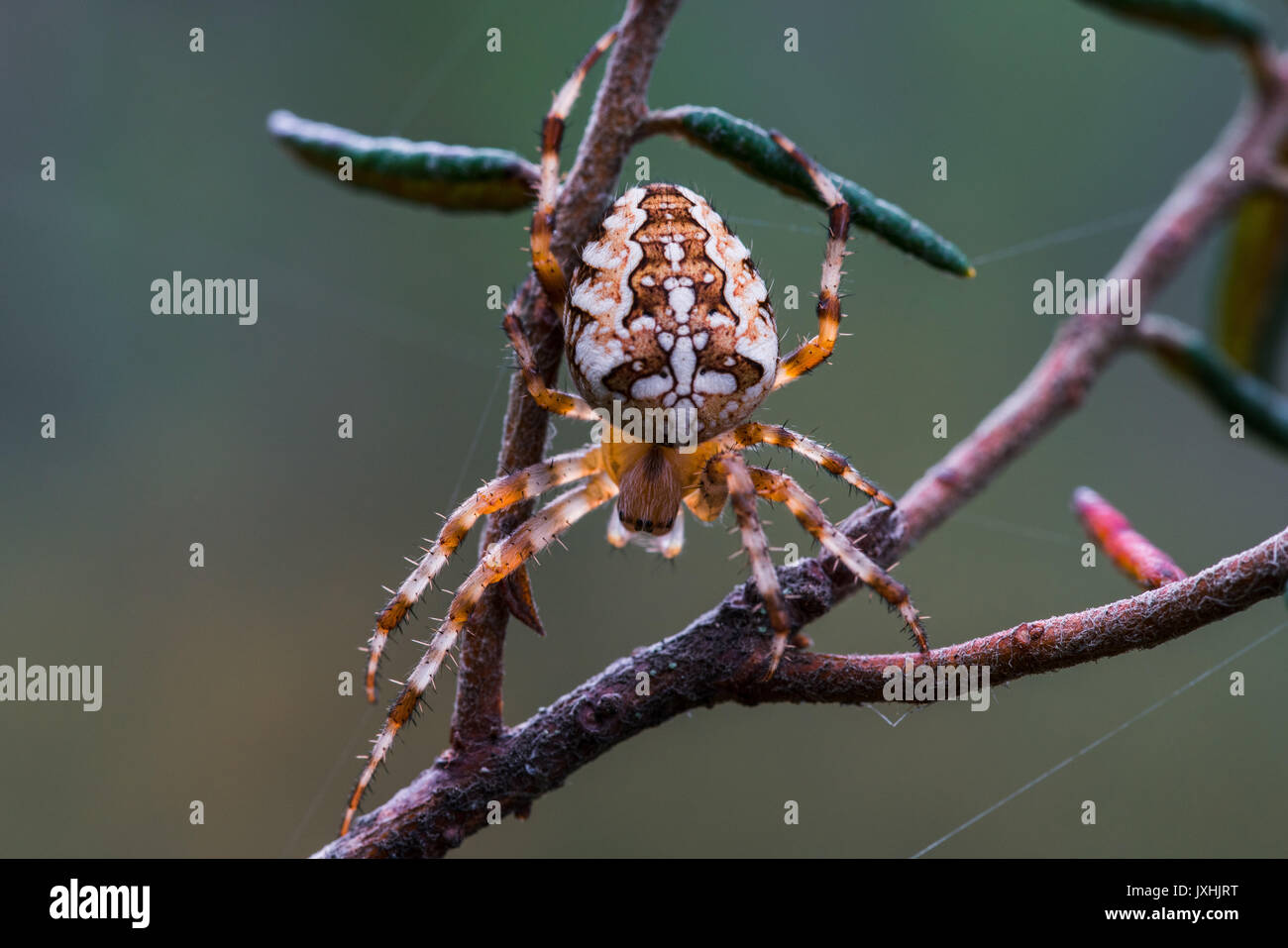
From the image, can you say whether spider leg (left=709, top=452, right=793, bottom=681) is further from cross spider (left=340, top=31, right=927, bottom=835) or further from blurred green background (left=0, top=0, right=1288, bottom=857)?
blurred green background (left=0, top=0, right=1288, bottom=857)

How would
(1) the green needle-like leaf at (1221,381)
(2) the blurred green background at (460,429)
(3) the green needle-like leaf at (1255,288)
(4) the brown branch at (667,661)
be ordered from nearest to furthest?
(4) the brown branch at (667,661) → (1) the green needle-like leaf at (1221,381) → (3) the green needle-like leaf at (1255,288) → (2) the blurred green background at (460,429)

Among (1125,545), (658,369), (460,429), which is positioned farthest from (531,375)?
(460,429)

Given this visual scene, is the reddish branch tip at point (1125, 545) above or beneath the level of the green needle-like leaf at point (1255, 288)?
beneath

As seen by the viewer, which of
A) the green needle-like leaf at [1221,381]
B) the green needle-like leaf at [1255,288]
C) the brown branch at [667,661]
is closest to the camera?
the brown branch at [667,661]

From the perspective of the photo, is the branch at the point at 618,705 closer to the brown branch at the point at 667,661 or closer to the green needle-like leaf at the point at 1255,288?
the brown branch at the point at 667,661

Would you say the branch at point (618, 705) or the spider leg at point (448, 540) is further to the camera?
the spider leg at point (448, 540)

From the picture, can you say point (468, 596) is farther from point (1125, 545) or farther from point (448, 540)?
point (1125, 545)

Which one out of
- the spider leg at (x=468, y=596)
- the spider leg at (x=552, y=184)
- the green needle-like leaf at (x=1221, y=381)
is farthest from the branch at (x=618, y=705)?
the green needle-like leaf at (x=1221, y=381)
